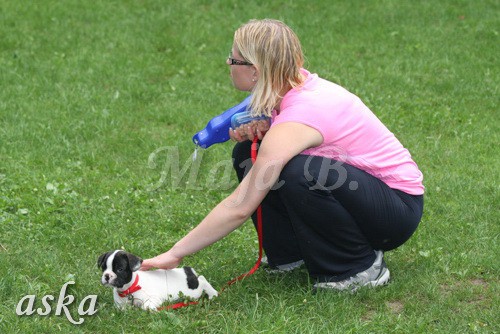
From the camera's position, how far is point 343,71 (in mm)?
8352

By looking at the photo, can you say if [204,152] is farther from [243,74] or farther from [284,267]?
[243,74]

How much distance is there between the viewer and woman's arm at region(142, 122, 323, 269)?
13.2 feet

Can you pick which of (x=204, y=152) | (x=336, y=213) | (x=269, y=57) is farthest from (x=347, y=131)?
(x=204, y=152)

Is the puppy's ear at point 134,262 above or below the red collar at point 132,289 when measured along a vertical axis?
above

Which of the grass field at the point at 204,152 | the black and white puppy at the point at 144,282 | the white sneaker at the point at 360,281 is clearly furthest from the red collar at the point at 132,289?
the white sneaker at the point at 360,281

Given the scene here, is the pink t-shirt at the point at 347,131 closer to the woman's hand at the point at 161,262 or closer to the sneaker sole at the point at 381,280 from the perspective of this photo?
the sneaker sole at the point at 381,280

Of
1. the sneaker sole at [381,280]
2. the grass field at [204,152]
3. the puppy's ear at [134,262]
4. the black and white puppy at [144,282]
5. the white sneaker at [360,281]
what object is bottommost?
the grass field at [204,152]

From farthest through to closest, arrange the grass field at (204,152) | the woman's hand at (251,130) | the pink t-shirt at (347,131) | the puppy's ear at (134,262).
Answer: the woman's hand at (251,130) → the grass field at (204,152) → the pink t-shirt at (347,131) → the puppy's ear at (134,262)

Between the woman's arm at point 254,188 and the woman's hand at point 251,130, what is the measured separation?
26 centimetres

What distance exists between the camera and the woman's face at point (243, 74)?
13.6 feet

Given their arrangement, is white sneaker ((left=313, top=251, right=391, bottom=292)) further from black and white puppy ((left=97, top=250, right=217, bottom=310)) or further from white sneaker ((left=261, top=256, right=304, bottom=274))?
black and white puppy ((left=97, top=250, right=217, bottom=310))

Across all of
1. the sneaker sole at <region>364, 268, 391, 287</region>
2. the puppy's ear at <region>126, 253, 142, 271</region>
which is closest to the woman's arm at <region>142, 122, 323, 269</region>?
the puppy's ear at <region>126, 253, 142, 271</region>

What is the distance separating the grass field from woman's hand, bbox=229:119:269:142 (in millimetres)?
754

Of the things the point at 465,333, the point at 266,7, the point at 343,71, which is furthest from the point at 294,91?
the point at 266,7
